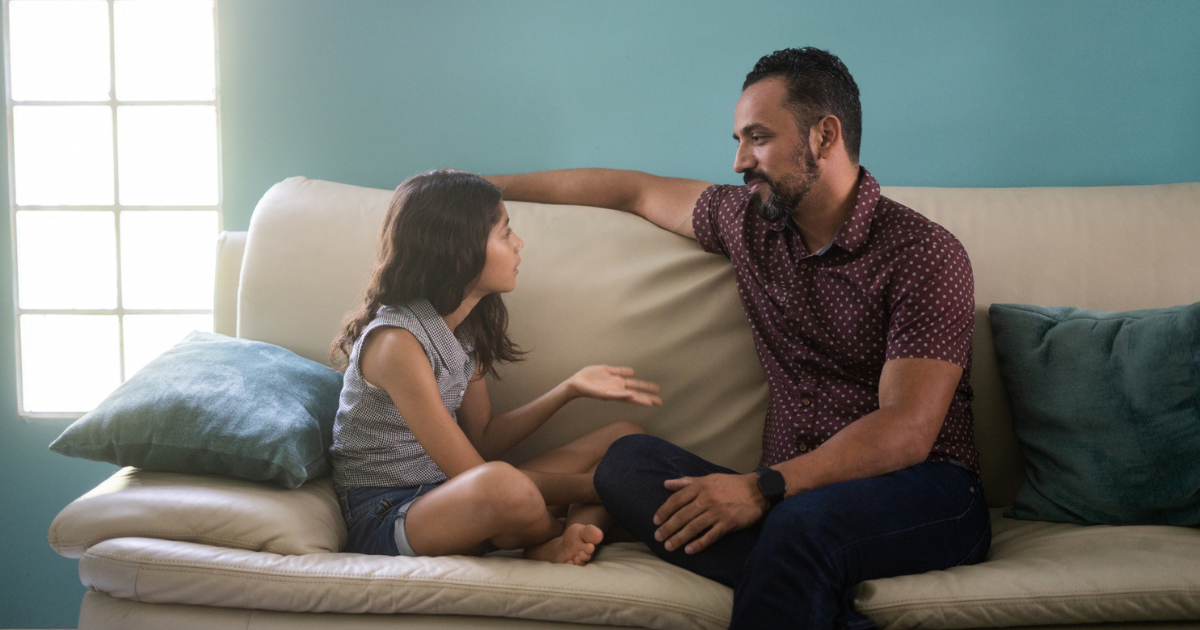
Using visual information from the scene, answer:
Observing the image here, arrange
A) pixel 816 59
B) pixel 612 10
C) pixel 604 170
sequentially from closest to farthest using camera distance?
pixel 816 59
pixel 604 170
pixel 612 10

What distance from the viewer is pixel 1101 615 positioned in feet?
3.54

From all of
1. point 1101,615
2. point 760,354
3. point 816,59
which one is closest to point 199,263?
point 760,354

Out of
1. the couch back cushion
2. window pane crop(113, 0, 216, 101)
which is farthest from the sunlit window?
the couch back cushion

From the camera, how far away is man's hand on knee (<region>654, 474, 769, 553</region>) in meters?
1.15

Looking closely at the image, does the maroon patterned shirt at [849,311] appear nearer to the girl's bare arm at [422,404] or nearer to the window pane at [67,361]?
the girl's bare arm at [422,404]

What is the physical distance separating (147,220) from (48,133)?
31 cm

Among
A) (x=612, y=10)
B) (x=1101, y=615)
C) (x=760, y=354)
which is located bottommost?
(x=1101, y=615)

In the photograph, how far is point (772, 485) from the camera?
1180 mm

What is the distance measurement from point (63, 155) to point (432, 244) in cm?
122

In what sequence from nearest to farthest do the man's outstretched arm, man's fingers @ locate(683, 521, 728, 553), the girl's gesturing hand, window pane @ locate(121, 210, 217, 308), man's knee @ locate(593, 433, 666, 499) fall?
man's fingers @ locate(683, 521, 728, 553) → man's knee @ locate(593, 433, 666, 499) → the girl's gesturing hand → the man's outstretched arm → window pane @ locate(121, 210, 217, 308)

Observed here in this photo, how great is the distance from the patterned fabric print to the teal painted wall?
0.66 m

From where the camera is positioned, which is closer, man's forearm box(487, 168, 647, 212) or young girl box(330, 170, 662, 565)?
young girl box(330, 170, 662, 565)

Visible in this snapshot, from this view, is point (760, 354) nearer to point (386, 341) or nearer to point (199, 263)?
point (386, 341)

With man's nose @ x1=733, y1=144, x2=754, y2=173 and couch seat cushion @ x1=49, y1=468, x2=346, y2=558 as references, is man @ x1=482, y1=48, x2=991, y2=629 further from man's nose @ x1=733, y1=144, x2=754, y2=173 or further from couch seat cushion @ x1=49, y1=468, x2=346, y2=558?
couch seat cushion @ x1=49, y1=468, x2=346, y2=558
